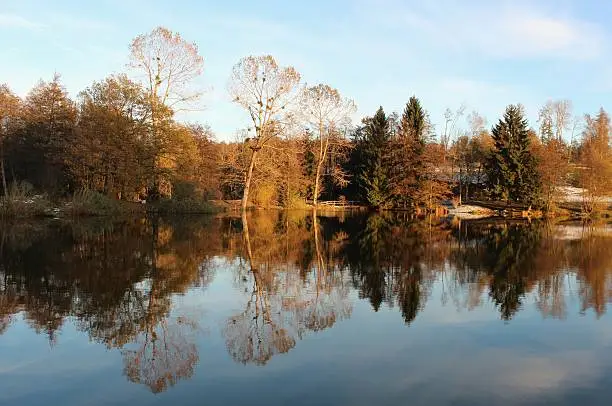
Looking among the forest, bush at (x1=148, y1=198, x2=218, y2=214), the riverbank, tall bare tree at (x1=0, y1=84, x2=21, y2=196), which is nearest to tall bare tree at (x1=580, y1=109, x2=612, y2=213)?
the forest

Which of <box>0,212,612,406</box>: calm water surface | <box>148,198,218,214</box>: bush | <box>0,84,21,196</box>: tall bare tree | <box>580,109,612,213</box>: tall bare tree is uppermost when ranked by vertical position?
<box>0,84,21,196</box>: tall bare tree

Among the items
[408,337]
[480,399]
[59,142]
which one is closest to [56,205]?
[59,142]

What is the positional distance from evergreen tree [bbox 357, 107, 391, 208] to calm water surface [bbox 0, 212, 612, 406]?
37.3 m

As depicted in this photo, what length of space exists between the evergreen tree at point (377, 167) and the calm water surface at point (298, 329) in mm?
37270

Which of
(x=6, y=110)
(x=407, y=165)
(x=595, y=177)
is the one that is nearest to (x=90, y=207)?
(x=6, y=110)

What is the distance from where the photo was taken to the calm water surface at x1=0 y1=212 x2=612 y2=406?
5262mm

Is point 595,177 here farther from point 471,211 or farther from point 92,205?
point 92,205

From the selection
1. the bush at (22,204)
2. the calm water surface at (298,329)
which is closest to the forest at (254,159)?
the bush at (22,204)

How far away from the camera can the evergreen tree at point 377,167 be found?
5178cm

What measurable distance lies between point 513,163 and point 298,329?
4365cm

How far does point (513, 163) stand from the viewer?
46094 millimetres

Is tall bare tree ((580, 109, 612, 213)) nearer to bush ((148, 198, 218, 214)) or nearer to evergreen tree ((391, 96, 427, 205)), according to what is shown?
evergreen tree ((391, 96, 427, 205))

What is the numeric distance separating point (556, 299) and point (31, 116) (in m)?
38.5

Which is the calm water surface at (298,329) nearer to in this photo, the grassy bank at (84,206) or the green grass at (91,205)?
the grassy bank at (84,206)
